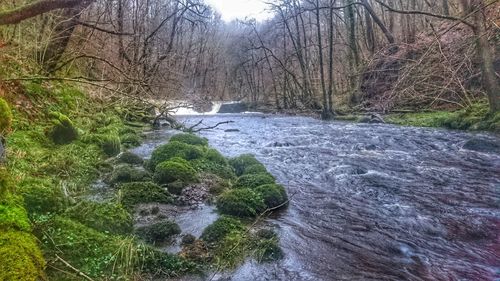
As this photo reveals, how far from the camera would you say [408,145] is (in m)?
11.1

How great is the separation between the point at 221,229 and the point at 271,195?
150cm

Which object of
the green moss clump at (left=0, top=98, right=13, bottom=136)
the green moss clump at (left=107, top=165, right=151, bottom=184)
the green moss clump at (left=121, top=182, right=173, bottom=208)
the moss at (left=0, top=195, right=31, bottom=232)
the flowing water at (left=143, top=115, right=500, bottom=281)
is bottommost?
the flowing water at (left=143, top=115, right=500, bottom=281)

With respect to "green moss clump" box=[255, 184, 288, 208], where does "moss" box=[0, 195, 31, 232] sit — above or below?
above

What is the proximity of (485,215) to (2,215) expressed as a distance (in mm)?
5788

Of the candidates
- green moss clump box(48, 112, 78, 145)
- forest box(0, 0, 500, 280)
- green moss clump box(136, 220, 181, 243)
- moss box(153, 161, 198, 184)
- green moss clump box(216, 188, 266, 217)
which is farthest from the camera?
green moss clump box(48, 112, 78, 145)

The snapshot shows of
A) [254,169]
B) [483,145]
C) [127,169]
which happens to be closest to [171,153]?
[127,169]

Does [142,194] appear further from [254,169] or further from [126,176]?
[254,169]

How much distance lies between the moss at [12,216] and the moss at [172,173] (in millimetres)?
3191

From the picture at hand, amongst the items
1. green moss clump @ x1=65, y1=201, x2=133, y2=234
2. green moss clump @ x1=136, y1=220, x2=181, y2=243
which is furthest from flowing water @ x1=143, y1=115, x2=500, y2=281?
green moss clump @ x1=65, y1=201, x2=133, y2=234

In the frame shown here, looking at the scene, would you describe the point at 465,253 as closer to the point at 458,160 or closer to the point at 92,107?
the point at 458,160

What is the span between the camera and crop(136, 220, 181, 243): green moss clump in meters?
4.53

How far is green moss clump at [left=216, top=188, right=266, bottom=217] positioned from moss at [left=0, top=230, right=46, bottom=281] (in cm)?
283

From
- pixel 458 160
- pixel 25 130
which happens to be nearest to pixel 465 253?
pixel 458 160

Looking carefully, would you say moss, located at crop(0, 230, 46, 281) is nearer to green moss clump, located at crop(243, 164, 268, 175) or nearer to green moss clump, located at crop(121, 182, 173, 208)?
green moss clump, located at crop(121, 182, 173, 208)
